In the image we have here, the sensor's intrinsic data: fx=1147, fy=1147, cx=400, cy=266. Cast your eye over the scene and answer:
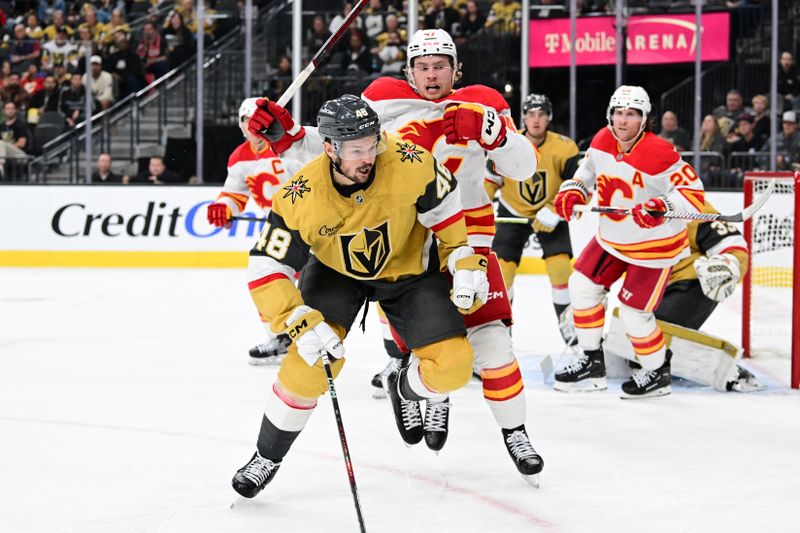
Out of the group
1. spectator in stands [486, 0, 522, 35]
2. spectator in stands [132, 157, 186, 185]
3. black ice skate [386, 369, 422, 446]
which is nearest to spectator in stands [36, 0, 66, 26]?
spectator in stands [132, 157, 186, 185]

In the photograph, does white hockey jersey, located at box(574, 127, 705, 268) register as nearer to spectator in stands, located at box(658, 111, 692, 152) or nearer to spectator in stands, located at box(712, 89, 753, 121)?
spectator in stands, located at box(658, 111, 692, 152)

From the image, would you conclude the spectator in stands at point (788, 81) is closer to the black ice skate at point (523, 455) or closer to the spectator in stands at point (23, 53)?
the spectator in stands at point (23, 53)

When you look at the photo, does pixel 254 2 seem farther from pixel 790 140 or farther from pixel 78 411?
pixel 78 411

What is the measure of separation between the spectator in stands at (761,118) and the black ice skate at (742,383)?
15.2ft

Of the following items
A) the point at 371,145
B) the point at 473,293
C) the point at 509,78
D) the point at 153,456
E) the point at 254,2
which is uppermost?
the point at 254,2

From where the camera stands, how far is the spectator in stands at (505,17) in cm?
972

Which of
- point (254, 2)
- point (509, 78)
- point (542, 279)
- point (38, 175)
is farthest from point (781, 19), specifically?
point (38, 175)

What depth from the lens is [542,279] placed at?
8469 millimetres

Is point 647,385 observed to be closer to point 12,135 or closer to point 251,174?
point 251,174

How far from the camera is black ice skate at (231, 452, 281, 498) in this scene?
293cm

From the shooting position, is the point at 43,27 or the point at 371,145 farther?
the point at 43,27

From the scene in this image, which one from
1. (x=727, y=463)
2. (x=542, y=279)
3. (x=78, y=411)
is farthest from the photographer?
(x=542, y=279)

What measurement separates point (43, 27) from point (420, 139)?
27.1ft

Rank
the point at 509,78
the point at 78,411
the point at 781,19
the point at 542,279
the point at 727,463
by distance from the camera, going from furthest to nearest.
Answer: the point at 509,78 → the point at 781,19 → the point at 542,279 → the point at 78,411 → the point at 727,463
